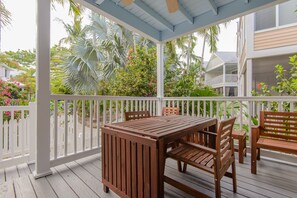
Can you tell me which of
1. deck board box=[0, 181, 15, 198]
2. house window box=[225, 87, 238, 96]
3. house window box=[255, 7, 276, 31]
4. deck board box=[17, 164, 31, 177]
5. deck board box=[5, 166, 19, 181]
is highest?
house window box=[255, 7, 276, 31]

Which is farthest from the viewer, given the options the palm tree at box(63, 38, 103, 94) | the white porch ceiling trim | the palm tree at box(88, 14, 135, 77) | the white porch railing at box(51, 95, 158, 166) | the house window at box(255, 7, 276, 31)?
the palm tree at box(88, 14, 135, 77)

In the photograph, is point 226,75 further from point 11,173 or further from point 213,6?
point 11,173

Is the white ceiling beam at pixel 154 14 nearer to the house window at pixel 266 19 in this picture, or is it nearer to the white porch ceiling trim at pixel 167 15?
the white porch ceiling trim at pixel 167 15

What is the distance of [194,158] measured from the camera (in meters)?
1.65

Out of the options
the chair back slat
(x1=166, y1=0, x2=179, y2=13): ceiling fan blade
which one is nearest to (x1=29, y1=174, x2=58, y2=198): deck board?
the chair back slat

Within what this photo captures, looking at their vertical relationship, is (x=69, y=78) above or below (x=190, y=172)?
above

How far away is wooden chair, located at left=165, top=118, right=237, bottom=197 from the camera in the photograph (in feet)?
4.74

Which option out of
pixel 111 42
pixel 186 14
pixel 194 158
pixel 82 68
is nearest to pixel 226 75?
pixel 111 42

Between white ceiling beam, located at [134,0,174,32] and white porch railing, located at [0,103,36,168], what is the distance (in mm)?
2742

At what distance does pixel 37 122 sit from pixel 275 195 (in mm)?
3080

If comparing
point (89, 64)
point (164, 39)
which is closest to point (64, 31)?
point (89, 64)

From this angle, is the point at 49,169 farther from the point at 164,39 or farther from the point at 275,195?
the point at 164,39

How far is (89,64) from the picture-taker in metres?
7.56

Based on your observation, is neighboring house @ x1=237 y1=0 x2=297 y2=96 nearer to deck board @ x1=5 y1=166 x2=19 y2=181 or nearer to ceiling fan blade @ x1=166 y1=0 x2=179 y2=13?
ceiling fan blade @ x1=166 y1=0 x2=179 y2=13
